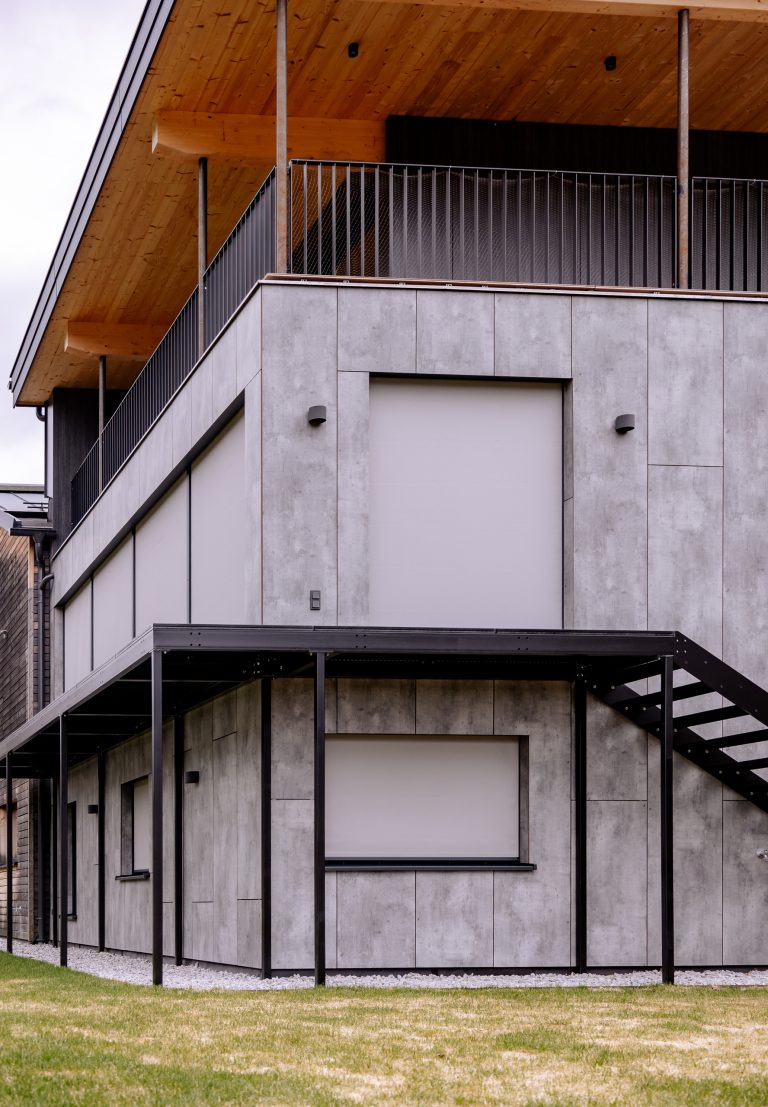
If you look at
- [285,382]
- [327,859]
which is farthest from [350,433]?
[327,859]

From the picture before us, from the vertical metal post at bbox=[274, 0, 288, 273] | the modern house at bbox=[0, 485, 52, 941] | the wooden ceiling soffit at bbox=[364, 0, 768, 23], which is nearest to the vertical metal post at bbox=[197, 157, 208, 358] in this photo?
the vertical metal post at bbox=[274, 0, 288, 273]

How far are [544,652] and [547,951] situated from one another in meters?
2.63

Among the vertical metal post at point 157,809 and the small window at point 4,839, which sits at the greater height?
the vertical metal post at point 157,809

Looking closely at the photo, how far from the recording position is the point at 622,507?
1389 centimetres

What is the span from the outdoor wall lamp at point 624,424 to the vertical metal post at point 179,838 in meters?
5.12

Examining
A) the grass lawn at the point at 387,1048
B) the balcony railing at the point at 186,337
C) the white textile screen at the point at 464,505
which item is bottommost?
the grass lawn at the point at 387,1048

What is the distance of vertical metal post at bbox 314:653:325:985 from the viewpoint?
38.4ft

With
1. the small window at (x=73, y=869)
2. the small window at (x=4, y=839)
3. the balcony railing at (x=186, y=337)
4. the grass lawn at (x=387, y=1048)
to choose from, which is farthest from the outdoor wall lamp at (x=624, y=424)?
the small window at (x=4, y=839)

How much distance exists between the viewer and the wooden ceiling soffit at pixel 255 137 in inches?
645

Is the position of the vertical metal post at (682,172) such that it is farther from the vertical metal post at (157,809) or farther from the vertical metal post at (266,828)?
the vertical metal post at (157,809)

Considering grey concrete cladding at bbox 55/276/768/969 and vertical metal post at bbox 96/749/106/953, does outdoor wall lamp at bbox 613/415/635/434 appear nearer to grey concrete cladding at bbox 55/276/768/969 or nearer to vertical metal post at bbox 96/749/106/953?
grey concrete cladding at bbox 55/276/768/969

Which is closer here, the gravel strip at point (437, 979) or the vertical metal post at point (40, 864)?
the gravel strip at point (437, 979)

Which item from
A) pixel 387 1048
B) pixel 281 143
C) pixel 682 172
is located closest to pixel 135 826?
pixel 281 143

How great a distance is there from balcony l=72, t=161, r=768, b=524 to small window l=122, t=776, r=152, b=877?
5.36m
